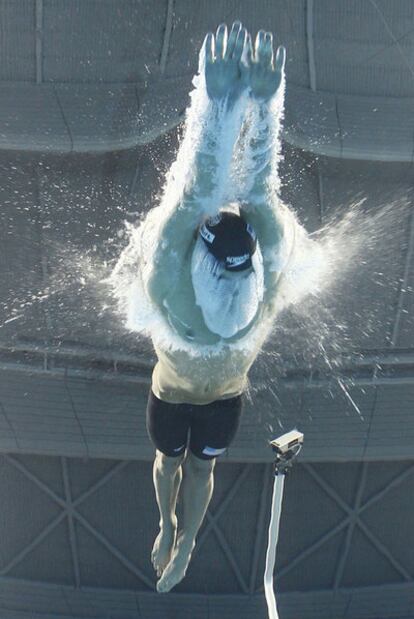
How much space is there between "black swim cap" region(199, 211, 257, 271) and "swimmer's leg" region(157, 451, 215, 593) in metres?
2.35

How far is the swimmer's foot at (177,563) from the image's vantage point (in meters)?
7.29

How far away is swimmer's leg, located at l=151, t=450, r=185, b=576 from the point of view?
22.1ft

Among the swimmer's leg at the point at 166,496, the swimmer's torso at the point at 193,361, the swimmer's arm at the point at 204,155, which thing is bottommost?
the swimmer's leg at the point at 166,496

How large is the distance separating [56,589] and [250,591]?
296cm

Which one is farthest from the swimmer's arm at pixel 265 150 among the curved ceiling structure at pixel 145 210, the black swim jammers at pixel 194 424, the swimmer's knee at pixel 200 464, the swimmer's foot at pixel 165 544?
the curved ceiling structure at pixel 145 210

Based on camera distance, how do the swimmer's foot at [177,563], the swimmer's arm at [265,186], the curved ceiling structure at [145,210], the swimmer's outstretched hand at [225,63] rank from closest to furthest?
the swimmer's outstretched hand at [225,63]
the swimmer's arm at [265,186]
the swimmer's foot at [177,563]
the curved ceiling structure at [145,210]

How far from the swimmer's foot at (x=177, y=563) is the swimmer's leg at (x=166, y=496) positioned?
0.09 m

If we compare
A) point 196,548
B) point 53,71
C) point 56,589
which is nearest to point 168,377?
point 53,71

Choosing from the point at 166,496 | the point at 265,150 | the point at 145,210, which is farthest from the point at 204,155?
the point at 145,210

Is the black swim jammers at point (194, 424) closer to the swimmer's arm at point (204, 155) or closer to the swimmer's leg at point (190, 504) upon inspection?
the swimmer's leg at point (190, 504)

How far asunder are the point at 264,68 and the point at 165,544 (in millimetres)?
4516

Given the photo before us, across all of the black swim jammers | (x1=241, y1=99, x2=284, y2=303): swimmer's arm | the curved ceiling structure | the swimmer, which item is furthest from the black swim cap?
the curved ceiling structure

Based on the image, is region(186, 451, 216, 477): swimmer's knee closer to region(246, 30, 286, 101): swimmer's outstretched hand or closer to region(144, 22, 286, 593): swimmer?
region(144, 22, 286, 593): swimmer

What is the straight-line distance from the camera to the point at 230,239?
4.83m
